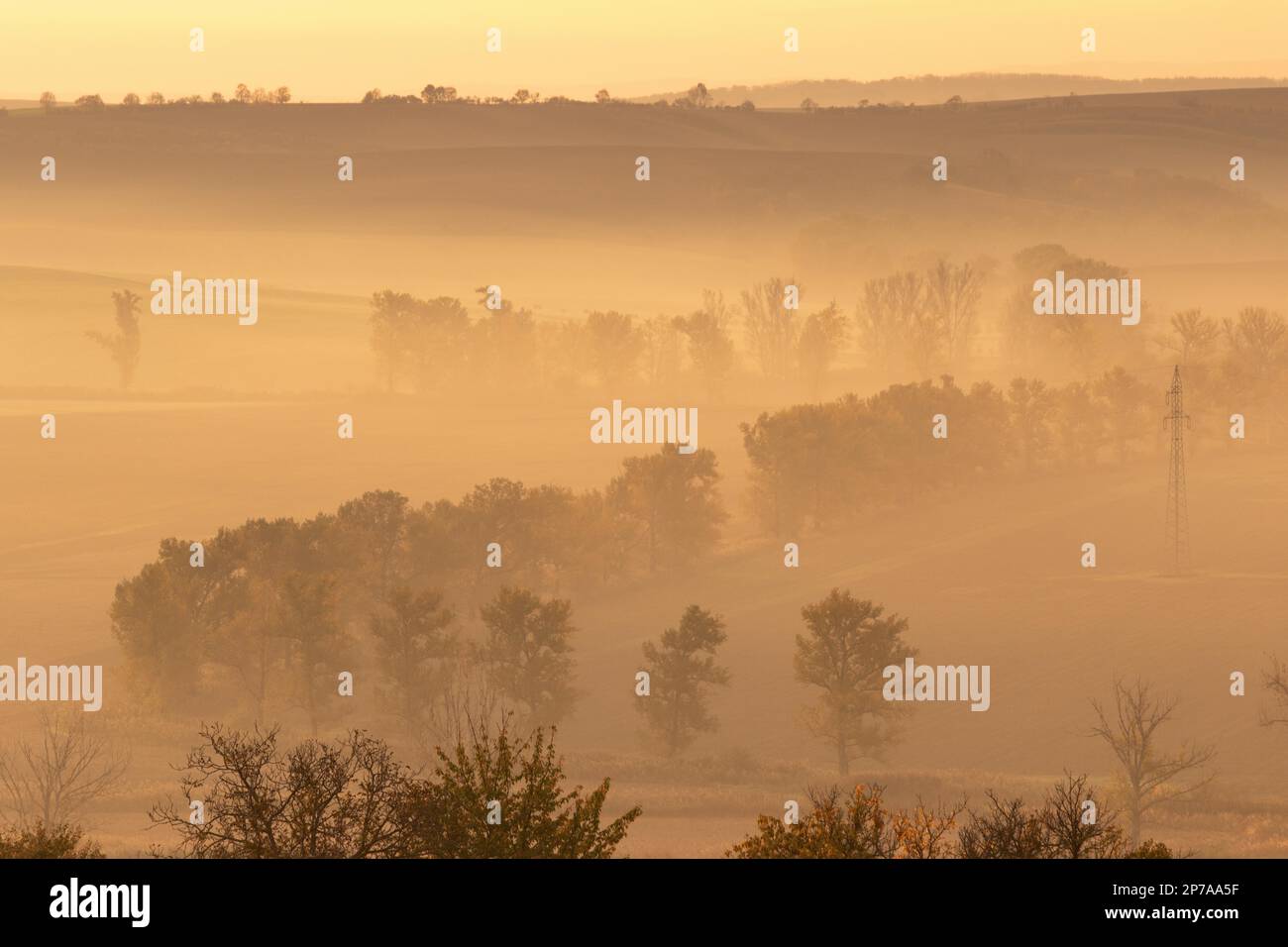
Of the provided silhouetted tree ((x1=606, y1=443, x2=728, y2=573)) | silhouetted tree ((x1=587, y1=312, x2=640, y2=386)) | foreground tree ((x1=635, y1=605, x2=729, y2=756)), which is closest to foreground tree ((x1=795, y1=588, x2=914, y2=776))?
foreground tree ((x1=635, y1=605, x2=729, y2=756))

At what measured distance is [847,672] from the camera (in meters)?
73.1

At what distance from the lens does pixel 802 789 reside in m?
65.8

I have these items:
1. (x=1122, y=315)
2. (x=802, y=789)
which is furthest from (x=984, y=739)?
(x=1122, y=315)

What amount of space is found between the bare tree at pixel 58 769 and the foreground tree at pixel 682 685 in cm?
2234

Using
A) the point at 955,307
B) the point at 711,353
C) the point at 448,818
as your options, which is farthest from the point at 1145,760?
the point at 955,307

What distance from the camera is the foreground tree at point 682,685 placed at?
7169cm

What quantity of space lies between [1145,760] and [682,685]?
20280mm

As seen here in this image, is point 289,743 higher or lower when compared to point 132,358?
lower

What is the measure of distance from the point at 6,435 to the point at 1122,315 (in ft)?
398

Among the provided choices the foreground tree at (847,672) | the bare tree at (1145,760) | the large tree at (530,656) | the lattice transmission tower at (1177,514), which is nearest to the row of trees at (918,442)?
the lattice transmission tower at (1177,514)

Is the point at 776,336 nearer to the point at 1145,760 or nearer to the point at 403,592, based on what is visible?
the point at 403,592
